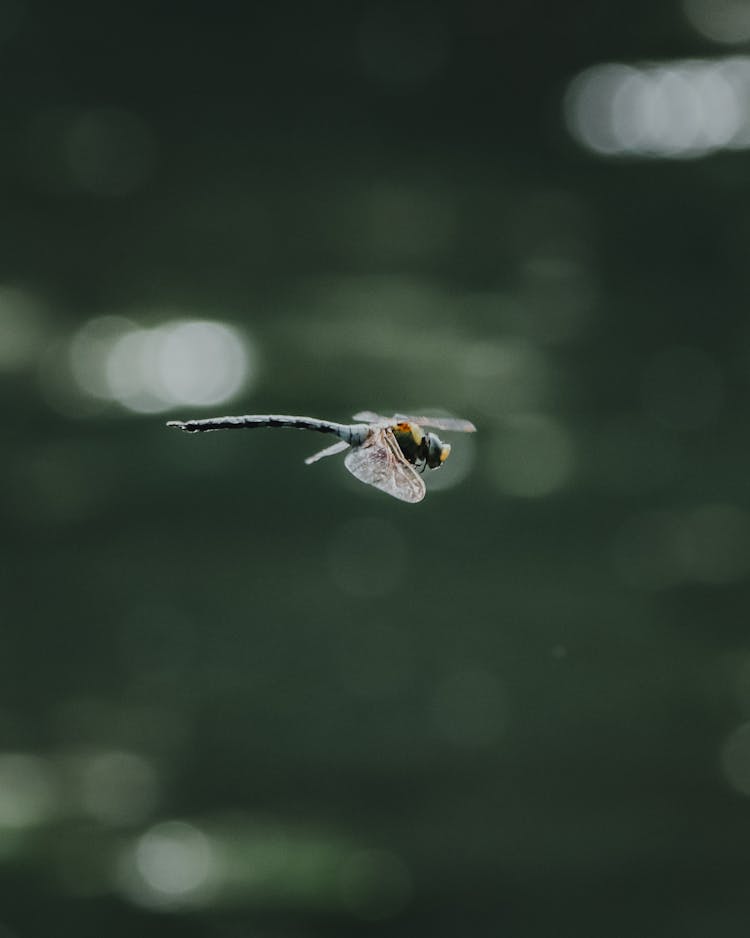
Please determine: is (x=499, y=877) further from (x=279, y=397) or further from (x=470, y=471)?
(x=279, y=397)

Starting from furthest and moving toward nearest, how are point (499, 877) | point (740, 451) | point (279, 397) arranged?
point (740, 451) < point (499, 877) < point (279, 397)

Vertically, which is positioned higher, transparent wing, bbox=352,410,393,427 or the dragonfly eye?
transparent wing, bbox=352,410,393,427

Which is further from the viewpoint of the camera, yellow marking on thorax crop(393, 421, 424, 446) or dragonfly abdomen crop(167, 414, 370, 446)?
yellow marking on thorax crop(393, 421, 424, 446)

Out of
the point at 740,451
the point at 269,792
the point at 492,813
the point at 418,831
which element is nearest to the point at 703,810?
the point at 492,813

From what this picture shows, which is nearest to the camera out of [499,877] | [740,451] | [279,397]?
[279,397]

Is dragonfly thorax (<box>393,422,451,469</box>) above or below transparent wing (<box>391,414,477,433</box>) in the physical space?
above
